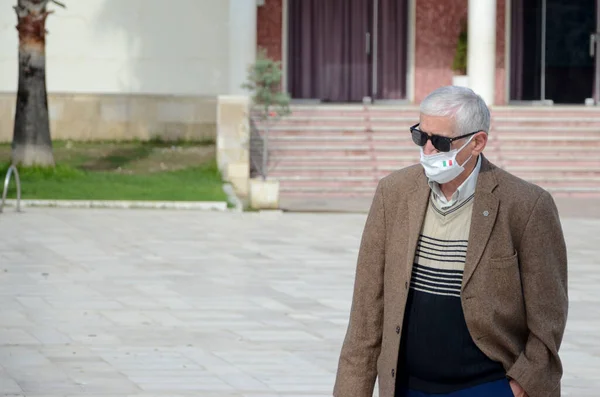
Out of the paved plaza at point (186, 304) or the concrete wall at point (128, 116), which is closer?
the paved plaza at point (186, 304)

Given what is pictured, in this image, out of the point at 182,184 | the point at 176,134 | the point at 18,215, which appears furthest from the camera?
the point at 176,134

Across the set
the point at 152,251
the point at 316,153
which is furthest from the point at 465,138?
the point at 316,153

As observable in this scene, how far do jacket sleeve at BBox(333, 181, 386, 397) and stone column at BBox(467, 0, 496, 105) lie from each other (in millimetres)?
21716

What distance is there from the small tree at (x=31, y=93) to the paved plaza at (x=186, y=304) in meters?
3.42

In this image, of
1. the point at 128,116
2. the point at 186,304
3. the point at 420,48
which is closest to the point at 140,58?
the point at 128,116

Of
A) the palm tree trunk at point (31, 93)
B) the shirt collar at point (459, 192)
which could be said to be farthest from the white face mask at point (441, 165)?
the palm tree trunk at point (31, 93)

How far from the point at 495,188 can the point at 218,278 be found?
912 centimetres

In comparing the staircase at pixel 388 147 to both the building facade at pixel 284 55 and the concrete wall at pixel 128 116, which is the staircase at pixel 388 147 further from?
the concrete wall at pixel 128 116

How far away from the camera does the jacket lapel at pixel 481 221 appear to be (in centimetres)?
465

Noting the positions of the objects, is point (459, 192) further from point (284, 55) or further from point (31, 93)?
point (284, 55)

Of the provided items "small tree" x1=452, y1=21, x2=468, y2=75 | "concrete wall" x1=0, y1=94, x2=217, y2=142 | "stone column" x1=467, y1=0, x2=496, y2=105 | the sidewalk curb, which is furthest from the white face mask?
"small tree" x1=452, y1=21, x2=468, y2=75

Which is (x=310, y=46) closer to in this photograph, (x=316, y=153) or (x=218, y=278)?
(x=316, y=153)

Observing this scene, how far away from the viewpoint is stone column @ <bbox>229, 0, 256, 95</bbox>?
25.9 metres

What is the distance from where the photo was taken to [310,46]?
29.0 meters
